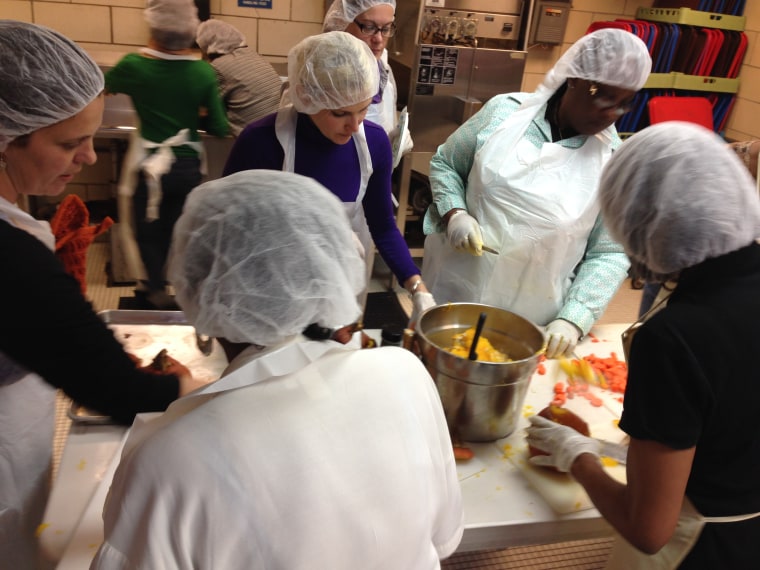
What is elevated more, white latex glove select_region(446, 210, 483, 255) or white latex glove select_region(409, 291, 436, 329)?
white latex glove select_region(446, 210, 483, 255)

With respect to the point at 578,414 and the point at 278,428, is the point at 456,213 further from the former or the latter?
the point at 278,428

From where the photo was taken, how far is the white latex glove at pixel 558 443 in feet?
3.94

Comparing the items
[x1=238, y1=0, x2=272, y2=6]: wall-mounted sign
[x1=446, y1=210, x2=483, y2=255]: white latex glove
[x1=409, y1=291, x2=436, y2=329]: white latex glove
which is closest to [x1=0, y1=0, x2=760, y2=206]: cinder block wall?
[x1=238, y1=0, x2=272, y2=6]: wall-mounted sign

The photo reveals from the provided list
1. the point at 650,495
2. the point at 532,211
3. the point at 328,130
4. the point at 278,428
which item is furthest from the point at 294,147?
the point at 650,495

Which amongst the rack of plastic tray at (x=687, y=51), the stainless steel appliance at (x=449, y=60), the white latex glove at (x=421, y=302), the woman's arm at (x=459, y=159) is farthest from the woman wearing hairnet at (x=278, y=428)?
the rack of plastic tray at (x=687, y=51)

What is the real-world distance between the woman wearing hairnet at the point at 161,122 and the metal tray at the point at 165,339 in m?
0.83

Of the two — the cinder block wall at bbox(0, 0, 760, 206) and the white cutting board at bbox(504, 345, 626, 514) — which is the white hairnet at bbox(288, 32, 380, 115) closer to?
the white cutting board at bbox(504, 345, 626, 514)

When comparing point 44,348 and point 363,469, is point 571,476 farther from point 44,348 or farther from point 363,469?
point 44,348

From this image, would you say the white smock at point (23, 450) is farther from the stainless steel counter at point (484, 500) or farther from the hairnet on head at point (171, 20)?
the hairnet on head at point (171, 20)

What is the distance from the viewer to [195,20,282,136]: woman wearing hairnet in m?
3.17

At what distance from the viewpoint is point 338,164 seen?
1.82m

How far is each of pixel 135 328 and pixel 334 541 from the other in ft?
3.41

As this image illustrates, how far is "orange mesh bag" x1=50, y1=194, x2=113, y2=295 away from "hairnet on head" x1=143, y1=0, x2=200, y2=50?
1.28m

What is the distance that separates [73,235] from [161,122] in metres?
1.42
